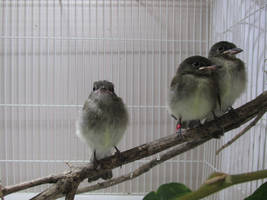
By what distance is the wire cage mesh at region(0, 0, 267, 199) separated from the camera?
163cm

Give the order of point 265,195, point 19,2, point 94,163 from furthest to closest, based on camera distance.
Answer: point 19,2
point 94,163
point 265,195

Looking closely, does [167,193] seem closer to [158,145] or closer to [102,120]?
[158,145]

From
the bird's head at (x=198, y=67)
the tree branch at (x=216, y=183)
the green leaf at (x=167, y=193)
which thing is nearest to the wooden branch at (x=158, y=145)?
the bird's head at (x=198, y=67)

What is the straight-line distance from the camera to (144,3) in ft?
5.41

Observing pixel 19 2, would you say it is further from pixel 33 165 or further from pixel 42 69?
pixel 33 165

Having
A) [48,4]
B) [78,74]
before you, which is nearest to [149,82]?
[78,74]

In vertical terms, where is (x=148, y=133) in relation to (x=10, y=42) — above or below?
below


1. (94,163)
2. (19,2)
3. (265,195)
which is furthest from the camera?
(19,2)

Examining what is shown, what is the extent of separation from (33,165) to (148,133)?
31.3 inches

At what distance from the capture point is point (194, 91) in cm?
81

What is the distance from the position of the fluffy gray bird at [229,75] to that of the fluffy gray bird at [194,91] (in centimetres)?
3

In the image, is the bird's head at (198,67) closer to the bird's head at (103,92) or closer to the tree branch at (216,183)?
the bird's head at (103,92)

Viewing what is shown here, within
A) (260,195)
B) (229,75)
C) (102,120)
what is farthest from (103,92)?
(260,195)

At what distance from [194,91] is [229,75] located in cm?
13
